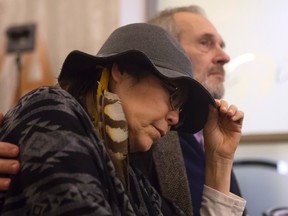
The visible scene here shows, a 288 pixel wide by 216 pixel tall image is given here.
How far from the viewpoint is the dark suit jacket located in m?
1.17

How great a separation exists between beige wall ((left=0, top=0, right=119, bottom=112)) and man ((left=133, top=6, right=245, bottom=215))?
0.55 m

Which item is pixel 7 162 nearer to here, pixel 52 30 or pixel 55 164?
pixel 55 164

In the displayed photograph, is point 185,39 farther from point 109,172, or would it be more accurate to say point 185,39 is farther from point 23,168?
point 23,168

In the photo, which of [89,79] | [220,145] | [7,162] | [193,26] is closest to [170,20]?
[193,26]

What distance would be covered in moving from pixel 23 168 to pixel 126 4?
1.63 metres

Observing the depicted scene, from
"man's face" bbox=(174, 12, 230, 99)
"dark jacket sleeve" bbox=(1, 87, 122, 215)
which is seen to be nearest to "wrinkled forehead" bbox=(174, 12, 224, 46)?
"man's face" bbox=(174, 12, 230, 99)

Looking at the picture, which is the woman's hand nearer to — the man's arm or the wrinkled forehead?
the wrinkled forehead

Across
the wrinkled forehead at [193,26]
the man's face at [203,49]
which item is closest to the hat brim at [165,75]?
the man's face at [203,49]

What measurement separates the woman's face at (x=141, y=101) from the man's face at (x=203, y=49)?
2.23ft

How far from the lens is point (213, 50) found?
1.59 metres

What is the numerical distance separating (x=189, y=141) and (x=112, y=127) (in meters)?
0.59

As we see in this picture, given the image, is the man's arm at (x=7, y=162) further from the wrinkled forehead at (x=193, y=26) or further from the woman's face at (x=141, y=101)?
the wrinkled forehead at (x=193, y=26)

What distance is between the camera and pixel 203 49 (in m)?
1.58

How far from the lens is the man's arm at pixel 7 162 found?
0.64 metres
